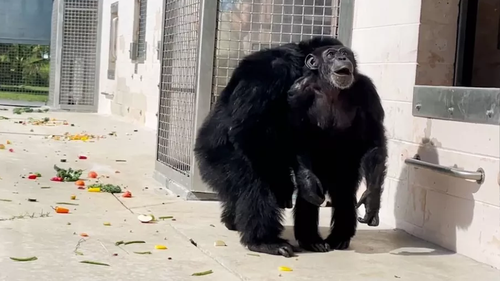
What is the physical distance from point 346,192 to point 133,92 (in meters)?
10.1

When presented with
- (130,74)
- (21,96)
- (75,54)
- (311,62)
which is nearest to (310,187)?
(311,62)

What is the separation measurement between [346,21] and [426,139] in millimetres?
1457

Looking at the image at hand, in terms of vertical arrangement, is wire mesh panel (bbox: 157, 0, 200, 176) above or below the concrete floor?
above

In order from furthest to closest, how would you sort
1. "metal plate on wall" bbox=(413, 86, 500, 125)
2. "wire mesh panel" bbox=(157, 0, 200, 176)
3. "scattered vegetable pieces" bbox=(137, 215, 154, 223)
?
"wire mesh panel" bbox=(157, 0, 200, 176) < "scattered vegetable pieces" bbox=(137, 215, 154, 223) < "metal plate on wall" bbox=(413, 86, 500, 125)

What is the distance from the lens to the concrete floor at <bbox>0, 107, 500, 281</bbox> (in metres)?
3.62

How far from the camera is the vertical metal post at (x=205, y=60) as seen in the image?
18.5 ft

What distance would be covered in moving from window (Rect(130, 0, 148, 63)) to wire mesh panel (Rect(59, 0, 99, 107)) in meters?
2.57

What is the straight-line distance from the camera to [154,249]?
409 cm

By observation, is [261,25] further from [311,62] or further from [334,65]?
[334,65]

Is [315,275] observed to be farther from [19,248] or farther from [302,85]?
[19,248]

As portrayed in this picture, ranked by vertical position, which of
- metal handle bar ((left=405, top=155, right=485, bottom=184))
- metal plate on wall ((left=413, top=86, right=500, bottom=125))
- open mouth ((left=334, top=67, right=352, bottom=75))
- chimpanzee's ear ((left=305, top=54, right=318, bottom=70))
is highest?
chimpanzee's ear ((left=305, top=54, right=318, bottom=70))

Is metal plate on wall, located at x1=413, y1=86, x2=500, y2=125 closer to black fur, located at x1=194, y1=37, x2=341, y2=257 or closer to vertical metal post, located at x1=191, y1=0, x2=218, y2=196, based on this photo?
black fur, located at x1=194, y1=37, x2=341, y2=257

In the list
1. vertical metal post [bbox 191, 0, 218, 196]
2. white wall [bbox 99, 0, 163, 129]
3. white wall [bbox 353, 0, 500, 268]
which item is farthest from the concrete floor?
white wall [bbox 99, 0, 163, 129]

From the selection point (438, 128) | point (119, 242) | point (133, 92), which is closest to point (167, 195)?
point (119, 242)
